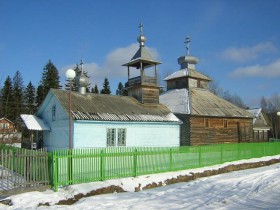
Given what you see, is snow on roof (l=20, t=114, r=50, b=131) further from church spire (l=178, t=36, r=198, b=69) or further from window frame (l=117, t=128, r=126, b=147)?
church spire (l=178, t=36, r=198, b=69)

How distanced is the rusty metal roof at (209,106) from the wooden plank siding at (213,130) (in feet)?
1.35

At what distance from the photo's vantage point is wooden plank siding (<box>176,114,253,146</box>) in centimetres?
2559

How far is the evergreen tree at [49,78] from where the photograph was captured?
54.8m

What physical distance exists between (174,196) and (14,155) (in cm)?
601

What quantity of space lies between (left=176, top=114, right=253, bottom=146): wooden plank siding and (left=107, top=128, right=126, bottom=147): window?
6104 millimetres

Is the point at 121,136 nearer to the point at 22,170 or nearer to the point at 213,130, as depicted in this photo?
the point at 213,130

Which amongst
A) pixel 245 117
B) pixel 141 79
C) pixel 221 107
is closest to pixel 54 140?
pixel 141 79

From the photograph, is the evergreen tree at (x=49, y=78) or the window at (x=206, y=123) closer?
the window at (x=206, y=123)

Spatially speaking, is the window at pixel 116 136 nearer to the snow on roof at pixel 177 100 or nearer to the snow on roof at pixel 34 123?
the snow on roof at pixel 34 123

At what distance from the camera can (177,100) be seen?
1121 inches

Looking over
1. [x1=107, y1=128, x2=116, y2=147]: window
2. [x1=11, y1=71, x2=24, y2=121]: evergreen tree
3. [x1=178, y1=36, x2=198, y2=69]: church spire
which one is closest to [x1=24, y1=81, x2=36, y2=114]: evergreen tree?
[x1=11, y1=71, x2=24, y2=121]: evergreen tree

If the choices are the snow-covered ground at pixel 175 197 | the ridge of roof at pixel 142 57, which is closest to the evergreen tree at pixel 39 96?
the ridge of roof at pixel 142 57

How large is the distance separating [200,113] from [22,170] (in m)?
16.8

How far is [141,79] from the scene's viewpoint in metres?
26.4
